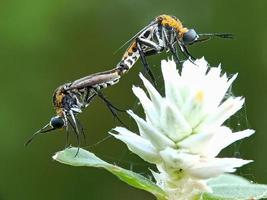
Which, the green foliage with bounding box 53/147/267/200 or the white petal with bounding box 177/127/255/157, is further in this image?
the green foliage with bounding box 53/147/267/200

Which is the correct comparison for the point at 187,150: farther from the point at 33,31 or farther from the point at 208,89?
the point at 33,31

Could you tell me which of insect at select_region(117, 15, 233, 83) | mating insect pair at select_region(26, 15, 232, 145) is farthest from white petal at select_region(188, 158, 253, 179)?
insect at select_region(117, 15, 233, 83)

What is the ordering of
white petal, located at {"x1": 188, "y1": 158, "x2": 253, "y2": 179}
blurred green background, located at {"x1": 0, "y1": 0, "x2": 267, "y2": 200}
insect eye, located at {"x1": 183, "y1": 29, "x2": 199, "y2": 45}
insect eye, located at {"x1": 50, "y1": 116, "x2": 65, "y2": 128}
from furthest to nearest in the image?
blurred green background, located at {"x1": 0, "y1": 0, "x2": 267, "y2": 200}, insect eye, located at {"x1": 183, "y1": 29, "x2": 199, "y2": 45}, insect eye, located at {"x1": 50, "y1": 116, "x2": 65, "y2": 128}, white petal, located at {"x1": 188, "y1": 158, "x2": 253, "y2": 179}

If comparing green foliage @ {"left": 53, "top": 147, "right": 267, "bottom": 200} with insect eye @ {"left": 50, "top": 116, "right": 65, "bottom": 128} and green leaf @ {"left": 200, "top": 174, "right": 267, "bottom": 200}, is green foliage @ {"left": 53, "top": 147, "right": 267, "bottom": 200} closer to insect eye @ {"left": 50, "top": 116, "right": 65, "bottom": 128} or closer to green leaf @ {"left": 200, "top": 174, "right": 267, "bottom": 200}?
green leaf @ {"left": 200, "top": 174, "right": 267, "bottom": 200}

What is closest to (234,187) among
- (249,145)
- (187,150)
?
(187,150)

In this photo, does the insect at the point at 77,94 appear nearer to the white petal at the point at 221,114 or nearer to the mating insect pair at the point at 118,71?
the mating insect pair at the point at 118,71

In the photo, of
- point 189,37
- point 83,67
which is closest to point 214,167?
point 189,37

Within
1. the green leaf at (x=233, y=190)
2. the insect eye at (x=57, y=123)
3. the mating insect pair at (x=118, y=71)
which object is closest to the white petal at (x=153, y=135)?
the green leaf at (x=233, y=190)
